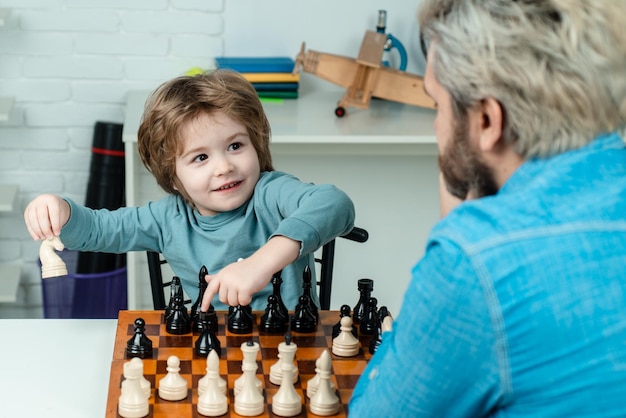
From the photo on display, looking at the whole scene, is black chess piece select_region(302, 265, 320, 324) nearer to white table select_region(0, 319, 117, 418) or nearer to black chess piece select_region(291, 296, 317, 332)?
black chess piece select_region(291, 296, 317, 332)

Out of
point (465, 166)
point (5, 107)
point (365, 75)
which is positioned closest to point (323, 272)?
point (465, 166)

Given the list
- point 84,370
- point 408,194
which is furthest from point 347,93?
point 84,370

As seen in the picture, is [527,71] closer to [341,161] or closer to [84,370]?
[84,370]

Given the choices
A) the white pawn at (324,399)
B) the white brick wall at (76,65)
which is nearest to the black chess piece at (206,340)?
the white pawn at (324,399)

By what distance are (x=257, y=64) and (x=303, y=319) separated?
1.79m

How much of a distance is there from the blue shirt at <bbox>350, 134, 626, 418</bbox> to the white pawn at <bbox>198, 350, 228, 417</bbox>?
38 centimetres

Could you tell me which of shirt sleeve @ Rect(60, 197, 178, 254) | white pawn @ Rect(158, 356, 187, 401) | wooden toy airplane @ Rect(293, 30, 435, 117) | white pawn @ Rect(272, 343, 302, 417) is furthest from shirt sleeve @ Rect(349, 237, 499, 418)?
wooden toy airplane @ Rect(293, 30, 435, 117)

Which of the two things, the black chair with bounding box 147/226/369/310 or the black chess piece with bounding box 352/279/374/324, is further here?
the black chair with bounding box 147/226/369/310

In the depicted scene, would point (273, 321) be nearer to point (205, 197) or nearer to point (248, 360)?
point (248, 360)

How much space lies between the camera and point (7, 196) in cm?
326

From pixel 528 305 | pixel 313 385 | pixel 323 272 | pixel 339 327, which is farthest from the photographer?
pixel 323 272

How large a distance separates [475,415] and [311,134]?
1946mm

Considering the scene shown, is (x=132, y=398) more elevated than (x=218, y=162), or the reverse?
Answer: (x=218, y=162)

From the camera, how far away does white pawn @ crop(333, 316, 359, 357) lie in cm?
153
